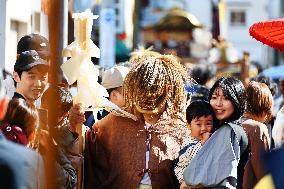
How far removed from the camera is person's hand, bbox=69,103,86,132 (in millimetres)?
5910

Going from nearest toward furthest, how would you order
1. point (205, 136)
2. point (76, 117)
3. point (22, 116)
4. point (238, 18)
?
point (22, 116) → point (76, 117) → point (205, 136) → point (238, 18)

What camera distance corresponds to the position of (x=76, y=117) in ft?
19.4

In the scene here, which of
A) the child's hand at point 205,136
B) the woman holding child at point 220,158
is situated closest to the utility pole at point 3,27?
the child's hand at point 205,136

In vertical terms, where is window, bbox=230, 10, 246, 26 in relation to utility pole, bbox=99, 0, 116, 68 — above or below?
above

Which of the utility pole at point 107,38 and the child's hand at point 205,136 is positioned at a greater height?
the utility pole at point 107,38

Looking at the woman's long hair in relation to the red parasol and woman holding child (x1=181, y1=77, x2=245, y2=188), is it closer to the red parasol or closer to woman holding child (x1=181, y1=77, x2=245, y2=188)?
woman holding child (x1=181, y1=77, x2=245, y2=188)

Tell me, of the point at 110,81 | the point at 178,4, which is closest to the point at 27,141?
the point at 110,81

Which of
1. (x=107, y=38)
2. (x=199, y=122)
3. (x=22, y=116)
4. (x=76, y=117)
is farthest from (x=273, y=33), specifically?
(x=107, y=38)

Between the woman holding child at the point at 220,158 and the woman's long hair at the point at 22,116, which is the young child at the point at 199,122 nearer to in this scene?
the woman holding child at the point at 220,158

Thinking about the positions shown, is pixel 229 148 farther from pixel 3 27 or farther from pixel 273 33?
pixel 3 27

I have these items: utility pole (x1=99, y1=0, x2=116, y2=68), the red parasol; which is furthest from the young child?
utility pole (x1=99, y1=0, x2=116, y2=68)

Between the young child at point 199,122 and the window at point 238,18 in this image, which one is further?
the window at point 238,18

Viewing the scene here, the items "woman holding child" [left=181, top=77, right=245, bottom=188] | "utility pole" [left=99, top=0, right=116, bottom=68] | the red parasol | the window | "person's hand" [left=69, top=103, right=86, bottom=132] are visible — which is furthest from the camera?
the window

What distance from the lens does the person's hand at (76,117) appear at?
5.91 metres
